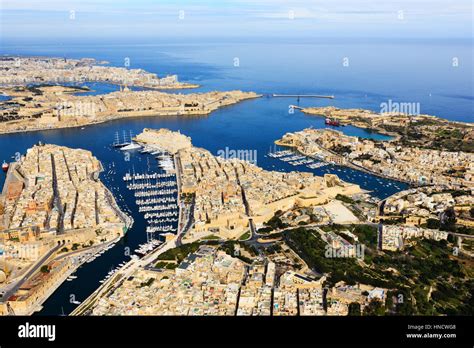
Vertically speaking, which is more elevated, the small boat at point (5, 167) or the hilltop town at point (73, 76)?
the hilltop town at point (73, 76)

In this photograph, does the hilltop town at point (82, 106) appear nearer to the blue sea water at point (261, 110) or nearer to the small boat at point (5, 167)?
the blue sea water at point (261, 110)

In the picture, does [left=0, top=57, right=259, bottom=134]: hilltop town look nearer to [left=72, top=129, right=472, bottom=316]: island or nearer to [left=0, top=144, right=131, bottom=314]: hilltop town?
[left=0, top=144, right=131, bottom=314]: hilltop town

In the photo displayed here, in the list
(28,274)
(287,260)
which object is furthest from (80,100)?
(287,260)

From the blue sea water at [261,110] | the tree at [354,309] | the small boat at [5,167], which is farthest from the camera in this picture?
the small boat at [5,167]

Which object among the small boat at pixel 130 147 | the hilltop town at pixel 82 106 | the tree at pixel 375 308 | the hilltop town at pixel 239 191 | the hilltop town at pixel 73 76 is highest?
the hilltop town at pixel 73 76

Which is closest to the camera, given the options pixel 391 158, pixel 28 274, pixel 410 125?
pixel 28 274

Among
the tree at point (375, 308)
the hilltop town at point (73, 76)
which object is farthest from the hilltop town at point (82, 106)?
the tree at point (375, 308)

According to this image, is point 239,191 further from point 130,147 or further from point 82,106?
point 82,106

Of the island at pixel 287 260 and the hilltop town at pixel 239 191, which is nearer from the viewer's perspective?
the island at pixel 287 260
